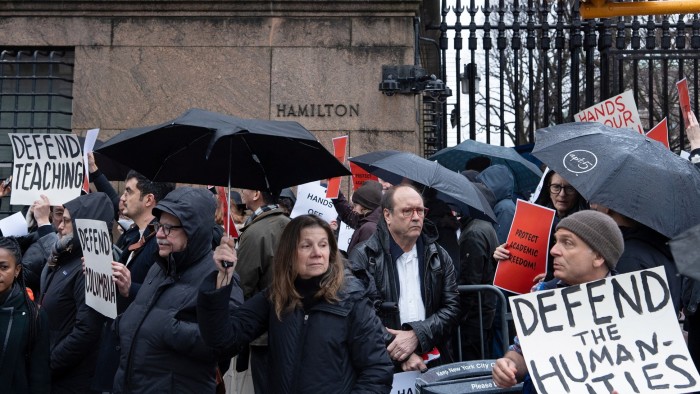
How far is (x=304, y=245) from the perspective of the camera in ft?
16.0

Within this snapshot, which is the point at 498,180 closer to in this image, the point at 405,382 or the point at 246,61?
the point at 405,382

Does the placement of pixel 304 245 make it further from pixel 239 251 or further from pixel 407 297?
pixel 239 251

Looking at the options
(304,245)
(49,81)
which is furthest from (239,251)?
(49,81)

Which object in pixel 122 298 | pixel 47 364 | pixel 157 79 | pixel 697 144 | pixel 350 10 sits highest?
pixel 350 10

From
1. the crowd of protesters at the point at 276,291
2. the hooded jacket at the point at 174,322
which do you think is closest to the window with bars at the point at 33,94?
the crowd of protesters at the point at 276,291

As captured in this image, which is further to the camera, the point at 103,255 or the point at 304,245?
the point at 103,255

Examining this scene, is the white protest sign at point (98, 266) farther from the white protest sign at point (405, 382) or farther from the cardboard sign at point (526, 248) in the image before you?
the cardboard sign at point (526, 248)

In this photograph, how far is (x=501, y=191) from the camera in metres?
8.40

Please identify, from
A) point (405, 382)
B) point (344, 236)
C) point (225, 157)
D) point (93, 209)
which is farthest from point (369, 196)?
point (225, 157)

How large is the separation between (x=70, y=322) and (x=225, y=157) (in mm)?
1573

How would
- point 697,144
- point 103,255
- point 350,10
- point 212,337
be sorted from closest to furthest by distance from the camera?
point 212,337, point 103,255, point 697,144, point 350,10

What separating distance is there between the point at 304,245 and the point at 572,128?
6.35 ft

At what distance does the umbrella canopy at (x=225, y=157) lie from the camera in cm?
531

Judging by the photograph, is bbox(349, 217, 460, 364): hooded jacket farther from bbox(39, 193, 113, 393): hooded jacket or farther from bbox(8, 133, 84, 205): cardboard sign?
bbox(8, 133, 84, 205): cardboard sign
